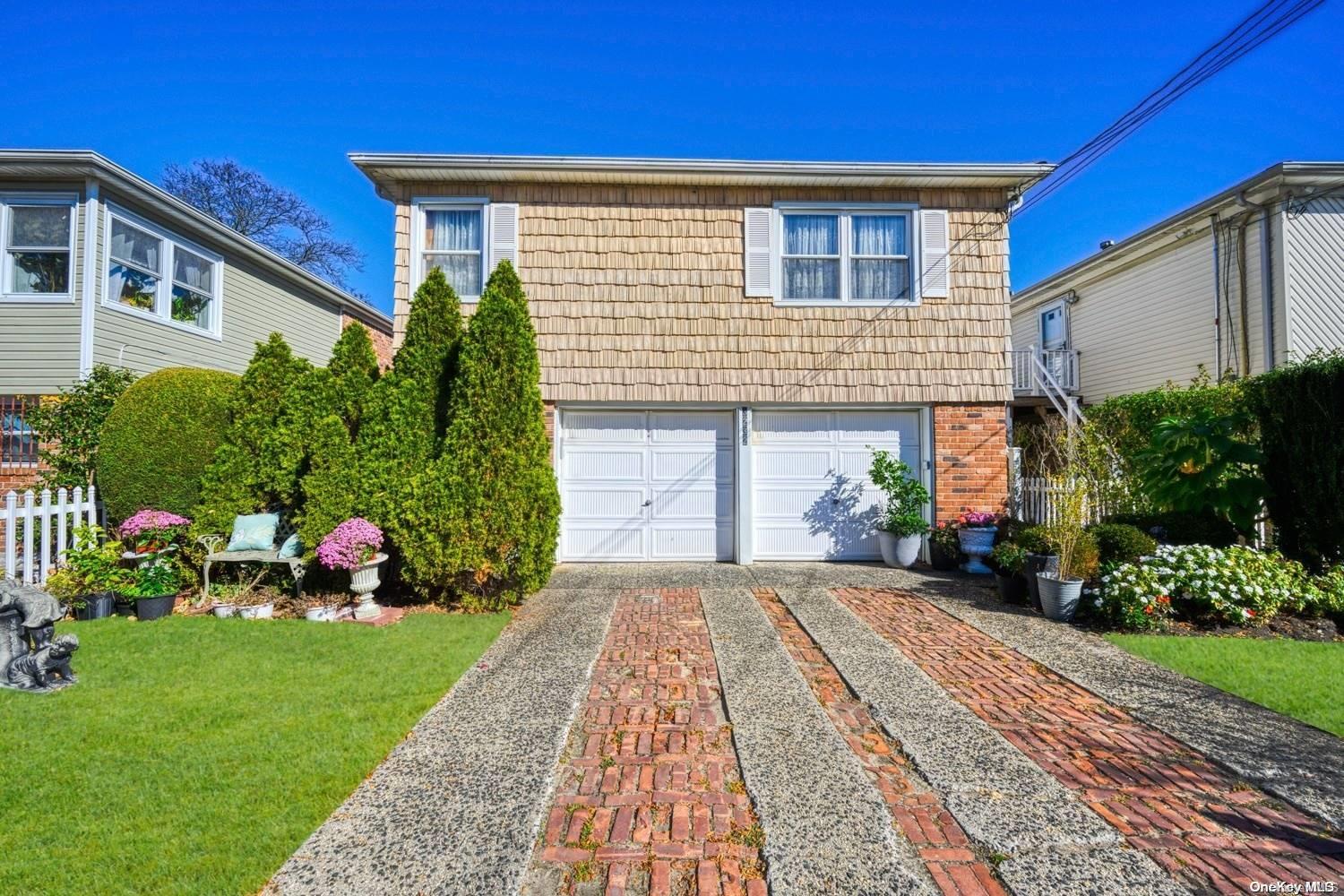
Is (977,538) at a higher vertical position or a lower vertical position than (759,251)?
lower

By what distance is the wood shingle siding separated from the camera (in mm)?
7926

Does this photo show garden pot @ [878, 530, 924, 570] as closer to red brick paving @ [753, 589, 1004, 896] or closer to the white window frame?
red brick paving @ [753, 589, 1004, 896]

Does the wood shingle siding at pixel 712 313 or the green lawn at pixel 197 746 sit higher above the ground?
the wood shingle siding at pixel 712 313

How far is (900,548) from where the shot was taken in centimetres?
773

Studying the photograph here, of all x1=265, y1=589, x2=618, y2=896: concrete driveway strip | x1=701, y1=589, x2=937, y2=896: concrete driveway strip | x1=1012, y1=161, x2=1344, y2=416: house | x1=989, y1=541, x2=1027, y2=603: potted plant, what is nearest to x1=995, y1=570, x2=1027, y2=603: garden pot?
x1=989, y1=541, x2=1027, y2=603: potted plant

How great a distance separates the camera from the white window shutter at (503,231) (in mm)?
7910

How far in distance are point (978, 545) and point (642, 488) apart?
441 cm

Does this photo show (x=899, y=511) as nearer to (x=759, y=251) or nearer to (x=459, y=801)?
(x=759, y=251)

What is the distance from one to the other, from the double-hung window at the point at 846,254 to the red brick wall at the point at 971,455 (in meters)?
1.92

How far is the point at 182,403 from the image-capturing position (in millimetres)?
6332

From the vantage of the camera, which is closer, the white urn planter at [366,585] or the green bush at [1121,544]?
the white urn planter at [366,585]

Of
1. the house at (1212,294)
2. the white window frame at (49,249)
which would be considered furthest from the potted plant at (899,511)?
the white window frame at (49,249)

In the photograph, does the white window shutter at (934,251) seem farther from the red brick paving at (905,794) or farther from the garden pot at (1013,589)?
the red brick paving at (905,794)

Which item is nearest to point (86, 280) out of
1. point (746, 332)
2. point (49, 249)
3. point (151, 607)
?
point (49, 249)
